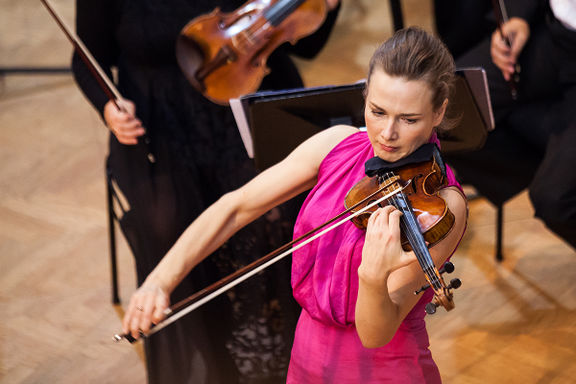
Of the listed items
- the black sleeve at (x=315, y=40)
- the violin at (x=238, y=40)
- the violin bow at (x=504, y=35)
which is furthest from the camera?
the black sleeve at (x=315, y=40)

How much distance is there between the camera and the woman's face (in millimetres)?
1196

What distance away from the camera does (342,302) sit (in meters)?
1.35

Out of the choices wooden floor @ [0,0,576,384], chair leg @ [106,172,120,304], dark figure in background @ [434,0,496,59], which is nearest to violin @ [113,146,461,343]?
wooden floor @ [0,0,576,384]

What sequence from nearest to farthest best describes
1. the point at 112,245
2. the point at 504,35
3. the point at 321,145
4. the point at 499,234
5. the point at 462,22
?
the point at 321,145 → the point at 504,35 → the point at 112,245 → the point at 499,234 → the point at 462,22

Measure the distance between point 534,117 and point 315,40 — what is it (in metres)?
0.64

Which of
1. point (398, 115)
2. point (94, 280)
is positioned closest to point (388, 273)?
point (398, 115)

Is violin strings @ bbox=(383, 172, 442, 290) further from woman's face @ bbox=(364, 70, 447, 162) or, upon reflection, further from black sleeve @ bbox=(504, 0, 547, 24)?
black sleeve @ bbox=(504, 0, 547, 24)

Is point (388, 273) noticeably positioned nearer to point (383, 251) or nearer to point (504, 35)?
point (383, 251)

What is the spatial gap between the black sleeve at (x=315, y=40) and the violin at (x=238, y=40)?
0.16 meters

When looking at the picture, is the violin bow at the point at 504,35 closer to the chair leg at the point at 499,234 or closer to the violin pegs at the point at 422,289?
the chair leg at the point at 499,234

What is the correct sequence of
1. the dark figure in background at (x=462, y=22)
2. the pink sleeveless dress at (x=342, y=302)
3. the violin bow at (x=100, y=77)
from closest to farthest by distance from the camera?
the pink sleeveless dress at (x=342, y=302)
the violin bow at (x=100, y=77)
the dark figure in background at (x=462, y=22)

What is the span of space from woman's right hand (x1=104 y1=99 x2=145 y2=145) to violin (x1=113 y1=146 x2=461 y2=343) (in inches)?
29.1

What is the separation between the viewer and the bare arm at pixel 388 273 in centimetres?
116

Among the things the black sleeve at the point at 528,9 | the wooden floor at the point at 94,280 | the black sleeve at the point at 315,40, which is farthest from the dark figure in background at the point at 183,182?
the black sleeve at the point at 528,9
